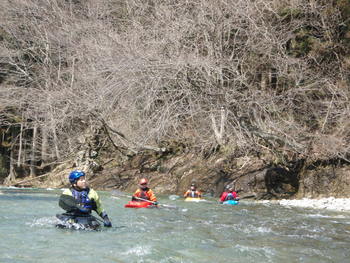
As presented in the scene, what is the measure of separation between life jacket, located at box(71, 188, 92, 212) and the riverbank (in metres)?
8.06

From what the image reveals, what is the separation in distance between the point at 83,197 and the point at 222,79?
8.41 meters

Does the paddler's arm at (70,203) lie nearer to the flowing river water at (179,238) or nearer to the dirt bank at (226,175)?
the flowing river water at (179,238)

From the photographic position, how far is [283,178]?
18.3m

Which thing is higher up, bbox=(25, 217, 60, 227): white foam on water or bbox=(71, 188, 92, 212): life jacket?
bbox=(71, 188, 92, 212): life jacket

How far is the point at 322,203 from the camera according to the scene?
1553 centimetres

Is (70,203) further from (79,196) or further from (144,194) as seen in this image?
(144,194)

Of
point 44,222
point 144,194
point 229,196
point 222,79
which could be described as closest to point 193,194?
point 229,196

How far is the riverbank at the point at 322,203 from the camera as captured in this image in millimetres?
14552

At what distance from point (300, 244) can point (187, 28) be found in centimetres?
1028

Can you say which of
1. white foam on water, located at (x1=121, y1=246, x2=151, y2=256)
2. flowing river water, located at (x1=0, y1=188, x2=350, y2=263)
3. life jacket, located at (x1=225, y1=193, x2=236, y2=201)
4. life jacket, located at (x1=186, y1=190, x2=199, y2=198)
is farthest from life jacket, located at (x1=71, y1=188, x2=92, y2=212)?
life jacket, located at (x1=186, y1=190, x2=199, y2=198)

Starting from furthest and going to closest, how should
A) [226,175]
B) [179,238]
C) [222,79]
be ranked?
[226,175] < [222,79] < [179,238]

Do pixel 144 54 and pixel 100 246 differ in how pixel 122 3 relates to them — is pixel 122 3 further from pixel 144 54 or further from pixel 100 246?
pixel 100 246

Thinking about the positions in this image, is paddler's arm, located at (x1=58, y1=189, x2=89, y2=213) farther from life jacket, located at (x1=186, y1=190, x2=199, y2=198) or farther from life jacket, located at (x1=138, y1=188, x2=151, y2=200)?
life jacket, located at (x1=186, y1=190, x2=199, y2=198)

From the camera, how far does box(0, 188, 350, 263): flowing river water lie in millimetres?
6805
